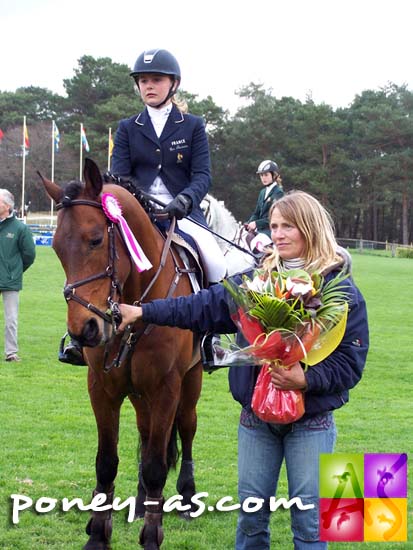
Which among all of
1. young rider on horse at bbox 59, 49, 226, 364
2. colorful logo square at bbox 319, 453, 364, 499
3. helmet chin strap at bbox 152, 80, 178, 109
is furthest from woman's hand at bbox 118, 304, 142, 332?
helmet chin strap at bbox 152, 80, 178, 109

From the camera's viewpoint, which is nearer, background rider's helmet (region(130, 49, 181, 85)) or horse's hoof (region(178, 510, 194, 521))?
background rider's helmet (region(130, 49, 181, 85))

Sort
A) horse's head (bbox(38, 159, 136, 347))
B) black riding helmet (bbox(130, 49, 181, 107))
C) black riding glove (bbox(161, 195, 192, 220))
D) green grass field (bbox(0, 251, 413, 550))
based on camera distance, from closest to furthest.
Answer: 1. horse's head (bbox(38, 159, 136, 347))
2. black riding glove (bbox(161, 195, 192, 220))
3. green grass field (bbox(0, 251, 413, 550))
4. black riding helmet (bbox(130, 49, 181, 107))

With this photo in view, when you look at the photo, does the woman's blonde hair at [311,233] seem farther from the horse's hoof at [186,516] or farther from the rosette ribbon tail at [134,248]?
the horse's hoof at [186,516]

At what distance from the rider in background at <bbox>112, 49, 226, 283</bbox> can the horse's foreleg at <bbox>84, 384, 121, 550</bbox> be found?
1.35 meters

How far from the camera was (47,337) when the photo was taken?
1502 centimetres

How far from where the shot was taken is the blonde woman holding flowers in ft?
12.5

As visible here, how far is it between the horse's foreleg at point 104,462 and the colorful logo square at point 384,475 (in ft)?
6.66

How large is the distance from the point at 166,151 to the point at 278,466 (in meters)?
2.90

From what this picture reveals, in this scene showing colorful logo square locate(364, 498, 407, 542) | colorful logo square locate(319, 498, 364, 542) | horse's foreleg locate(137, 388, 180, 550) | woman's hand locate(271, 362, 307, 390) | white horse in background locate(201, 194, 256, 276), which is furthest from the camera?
white horse in background locate(201, 194, 256, 276)

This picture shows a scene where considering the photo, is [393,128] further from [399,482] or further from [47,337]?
[399,482]

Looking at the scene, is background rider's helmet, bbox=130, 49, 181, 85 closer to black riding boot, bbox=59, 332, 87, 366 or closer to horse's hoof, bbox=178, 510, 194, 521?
black riding boot, bbox=59, 332, 87, 366

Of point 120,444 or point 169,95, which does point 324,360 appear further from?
point 120,444

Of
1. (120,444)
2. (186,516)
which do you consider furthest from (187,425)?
(120,444)

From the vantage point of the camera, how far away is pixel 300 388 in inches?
148
